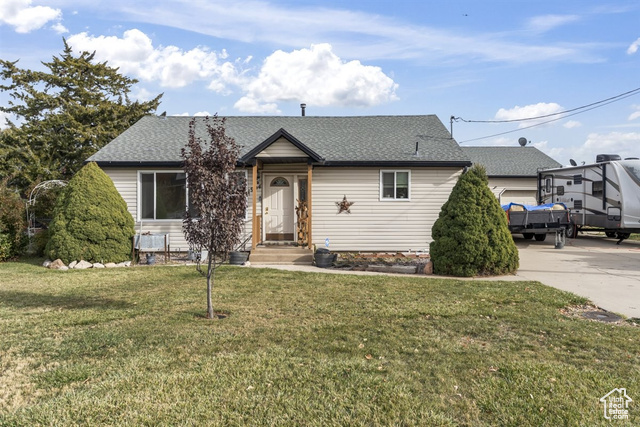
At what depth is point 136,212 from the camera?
12.8 metres

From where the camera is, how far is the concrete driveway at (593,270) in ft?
23.1

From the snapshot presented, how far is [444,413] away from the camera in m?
3.12

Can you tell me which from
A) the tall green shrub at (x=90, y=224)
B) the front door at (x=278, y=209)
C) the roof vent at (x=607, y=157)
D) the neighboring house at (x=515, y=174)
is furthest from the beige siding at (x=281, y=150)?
the neighboring house at (x=515, y=174)

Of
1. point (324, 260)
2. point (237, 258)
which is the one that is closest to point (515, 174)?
point (324, 260)

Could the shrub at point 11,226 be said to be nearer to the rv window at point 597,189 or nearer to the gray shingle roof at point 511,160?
the rv window at point 597,189

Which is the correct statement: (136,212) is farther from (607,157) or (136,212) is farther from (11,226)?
(607,157)

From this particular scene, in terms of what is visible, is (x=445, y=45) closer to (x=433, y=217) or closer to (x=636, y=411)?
(x=433, y=217)

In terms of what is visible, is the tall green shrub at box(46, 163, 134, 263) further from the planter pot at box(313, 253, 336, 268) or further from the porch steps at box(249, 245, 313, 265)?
the planter pot at box(313, 253, 336, 268)

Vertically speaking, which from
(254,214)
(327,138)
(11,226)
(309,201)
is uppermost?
(327,138)

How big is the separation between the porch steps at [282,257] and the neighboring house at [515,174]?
14.0 m

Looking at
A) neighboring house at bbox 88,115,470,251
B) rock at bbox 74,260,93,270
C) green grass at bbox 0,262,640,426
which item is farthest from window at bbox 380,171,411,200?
rock at bbox 74,260,93,270

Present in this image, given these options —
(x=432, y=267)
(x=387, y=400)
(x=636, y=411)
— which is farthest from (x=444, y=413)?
(x=432, y=267)

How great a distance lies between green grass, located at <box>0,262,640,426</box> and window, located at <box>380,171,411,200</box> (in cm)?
600

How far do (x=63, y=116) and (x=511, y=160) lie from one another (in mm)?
26005
